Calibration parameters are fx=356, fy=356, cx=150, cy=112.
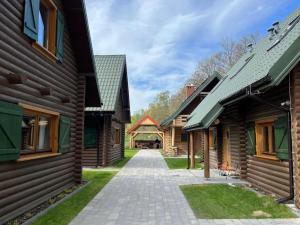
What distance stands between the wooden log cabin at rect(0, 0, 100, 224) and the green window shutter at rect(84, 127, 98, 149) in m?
6.11

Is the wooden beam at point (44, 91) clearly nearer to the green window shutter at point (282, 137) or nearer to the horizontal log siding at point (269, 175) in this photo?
the green window shutter at point (282, 137)

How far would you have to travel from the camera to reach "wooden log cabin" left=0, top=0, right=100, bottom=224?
20.2 feet

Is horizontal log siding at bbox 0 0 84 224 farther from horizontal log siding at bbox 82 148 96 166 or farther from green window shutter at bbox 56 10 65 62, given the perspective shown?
horizontal log siding at bbox 82 148 96 166

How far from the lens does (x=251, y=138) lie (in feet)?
34.4

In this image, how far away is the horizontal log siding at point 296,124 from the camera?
A: 288 inches

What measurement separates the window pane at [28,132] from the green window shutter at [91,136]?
9.67 metres

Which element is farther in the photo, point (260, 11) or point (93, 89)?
point (260, 11)

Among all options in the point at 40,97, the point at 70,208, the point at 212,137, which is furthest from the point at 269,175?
the point at 212,137

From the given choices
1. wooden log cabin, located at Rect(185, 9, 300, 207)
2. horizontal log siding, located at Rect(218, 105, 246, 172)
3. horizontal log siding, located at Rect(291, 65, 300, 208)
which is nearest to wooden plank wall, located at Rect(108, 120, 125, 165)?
horizontal log siding, located at Rect(218, 105, 246, 172)

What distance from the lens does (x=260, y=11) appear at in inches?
611

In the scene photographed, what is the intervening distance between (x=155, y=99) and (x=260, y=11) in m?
55.5

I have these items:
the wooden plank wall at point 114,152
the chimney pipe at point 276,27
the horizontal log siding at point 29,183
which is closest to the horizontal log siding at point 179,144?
the wooden plank wall at point 114,152

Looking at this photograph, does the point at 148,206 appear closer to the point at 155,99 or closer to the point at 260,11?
the point at 260,11

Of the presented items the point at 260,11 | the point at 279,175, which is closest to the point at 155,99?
the point at 260,11
